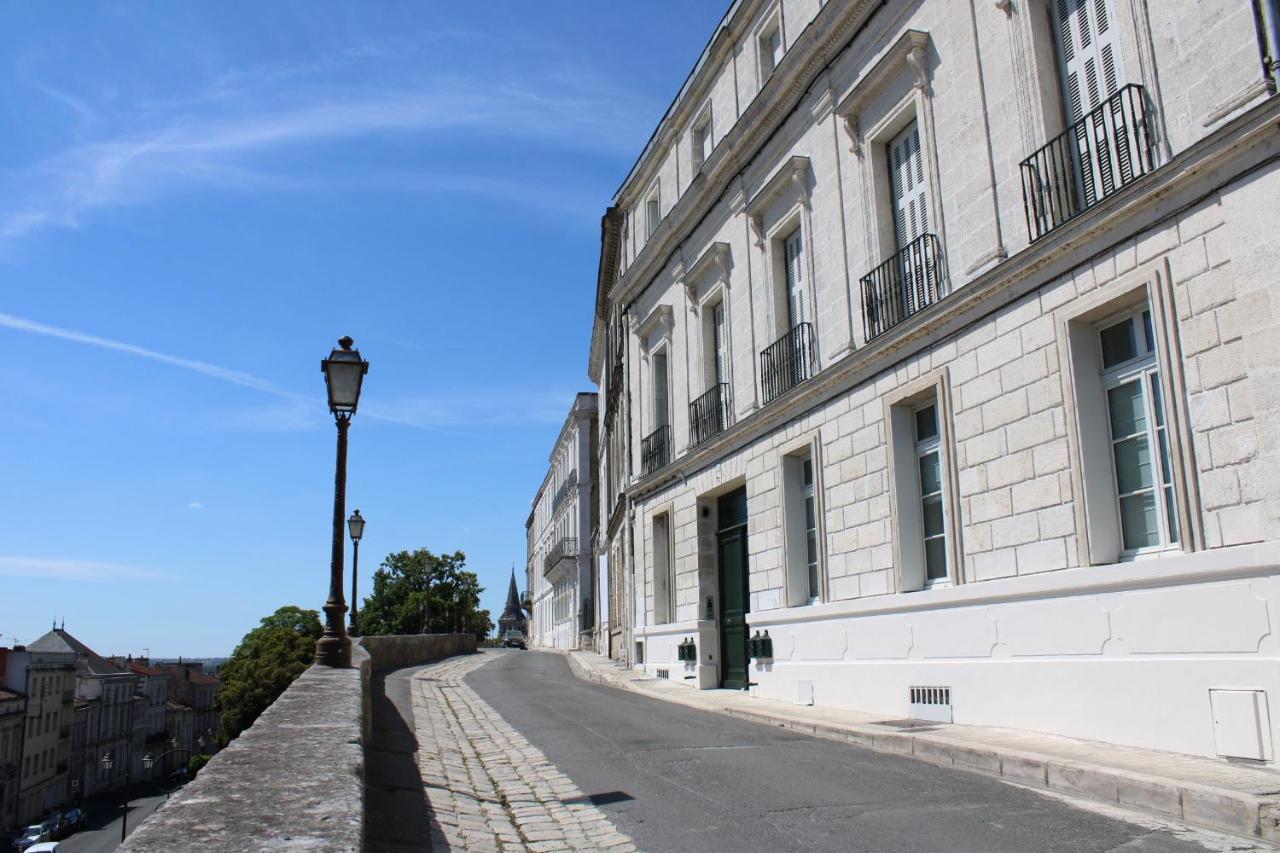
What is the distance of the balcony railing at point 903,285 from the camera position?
11.1m

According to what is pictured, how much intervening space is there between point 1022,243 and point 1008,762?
198 inches

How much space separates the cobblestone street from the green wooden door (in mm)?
5912

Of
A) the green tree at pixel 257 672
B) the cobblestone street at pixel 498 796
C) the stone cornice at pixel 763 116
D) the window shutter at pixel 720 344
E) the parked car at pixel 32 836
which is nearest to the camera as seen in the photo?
the cobblestone street at pixel 498 796

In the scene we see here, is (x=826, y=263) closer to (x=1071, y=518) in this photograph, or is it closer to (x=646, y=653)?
(x=1071, y=518)

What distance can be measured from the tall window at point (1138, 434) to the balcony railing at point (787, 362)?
563cm

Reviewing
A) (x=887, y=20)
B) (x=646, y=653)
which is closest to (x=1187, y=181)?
(x=887, y=20)

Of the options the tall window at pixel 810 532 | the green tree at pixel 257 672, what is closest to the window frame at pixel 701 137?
the tall window at pixel 810 532

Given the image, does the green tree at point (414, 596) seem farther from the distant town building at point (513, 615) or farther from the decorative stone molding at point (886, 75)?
the decorative stone molding at point (886, 75)

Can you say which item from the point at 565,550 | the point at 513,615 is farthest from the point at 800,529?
the point at 513,615

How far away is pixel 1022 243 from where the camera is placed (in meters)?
9.49

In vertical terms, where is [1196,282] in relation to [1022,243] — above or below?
below

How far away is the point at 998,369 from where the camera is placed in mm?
9602

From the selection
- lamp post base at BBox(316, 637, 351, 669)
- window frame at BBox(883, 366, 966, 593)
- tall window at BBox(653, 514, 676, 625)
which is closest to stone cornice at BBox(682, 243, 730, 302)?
tall window at BBox(653, 514, 676, 625)

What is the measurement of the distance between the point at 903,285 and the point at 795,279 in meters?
3.54
